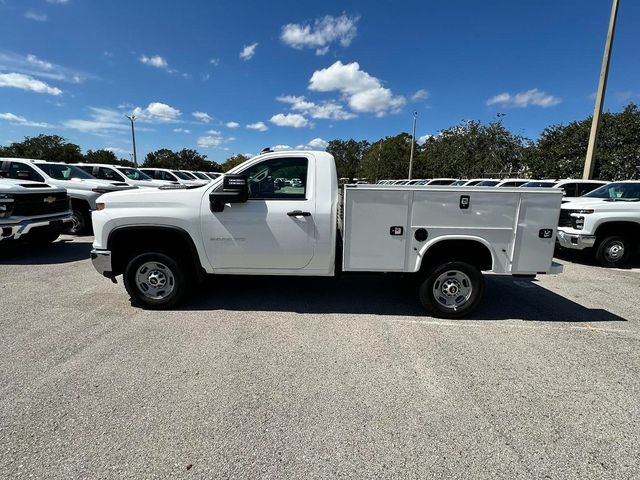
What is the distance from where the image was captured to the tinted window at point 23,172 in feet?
31.3

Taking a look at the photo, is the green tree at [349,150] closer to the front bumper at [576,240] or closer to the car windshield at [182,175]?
the car windshield at [182,175]

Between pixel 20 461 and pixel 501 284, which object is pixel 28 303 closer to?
pixel 20 461

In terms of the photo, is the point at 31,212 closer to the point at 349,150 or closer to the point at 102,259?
the point at 102,259

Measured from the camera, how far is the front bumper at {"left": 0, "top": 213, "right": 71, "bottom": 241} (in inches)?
261

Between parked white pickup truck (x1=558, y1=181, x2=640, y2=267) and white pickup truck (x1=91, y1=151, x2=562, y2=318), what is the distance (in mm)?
4072

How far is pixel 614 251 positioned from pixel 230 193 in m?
8.18

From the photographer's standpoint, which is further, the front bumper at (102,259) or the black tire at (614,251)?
the black tire at (614,251)

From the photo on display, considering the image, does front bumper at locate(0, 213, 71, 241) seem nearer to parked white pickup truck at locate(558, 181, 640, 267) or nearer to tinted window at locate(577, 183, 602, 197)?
parked white pickup truck at locate(558, 181, 640, 267)

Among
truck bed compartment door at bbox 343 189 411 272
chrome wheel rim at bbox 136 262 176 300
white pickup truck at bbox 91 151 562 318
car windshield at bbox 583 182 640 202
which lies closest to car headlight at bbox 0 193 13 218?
white pickup truck at bbox 91 151 562 318

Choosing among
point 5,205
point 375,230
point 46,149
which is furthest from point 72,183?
point 46,149

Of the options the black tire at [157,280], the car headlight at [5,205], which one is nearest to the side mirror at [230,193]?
the black tire at [157,280]

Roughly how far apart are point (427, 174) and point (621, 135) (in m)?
21.3

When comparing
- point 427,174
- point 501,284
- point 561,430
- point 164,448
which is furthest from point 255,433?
point 427,174

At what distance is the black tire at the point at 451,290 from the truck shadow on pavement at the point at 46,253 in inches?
271
